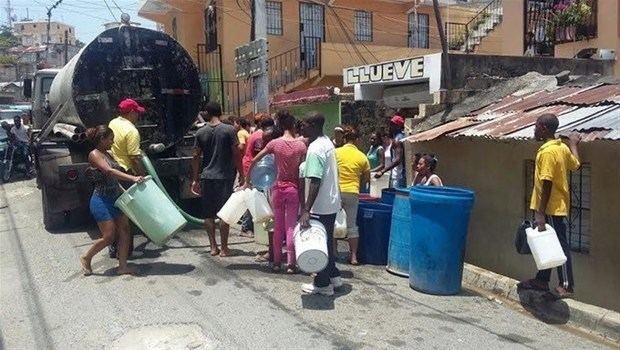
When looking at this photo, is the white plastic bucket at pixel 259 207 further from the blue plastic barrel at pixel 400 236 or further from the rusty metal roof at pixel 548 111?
the rusty metal roof at pixel 548 111

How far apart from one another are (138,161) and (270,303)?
239 centimetres

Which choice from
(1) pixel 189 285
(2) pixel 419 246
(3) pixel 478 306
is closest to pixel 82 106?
(1) pixel 189 285

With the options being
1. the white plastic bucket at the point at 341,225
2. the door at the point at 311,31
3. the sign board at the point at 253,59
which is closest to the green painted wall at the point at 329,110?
the sign board at the point at 253,59

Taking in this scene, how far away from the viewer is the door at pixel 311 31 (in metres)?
19.3

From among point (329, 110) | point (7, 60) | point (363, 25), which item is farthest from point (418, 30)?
point (7, 60)

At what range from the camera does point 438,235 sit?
18.5 ft

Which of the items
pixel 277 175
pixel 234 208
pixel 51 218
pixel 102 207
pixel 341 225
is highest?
pixel 277 175

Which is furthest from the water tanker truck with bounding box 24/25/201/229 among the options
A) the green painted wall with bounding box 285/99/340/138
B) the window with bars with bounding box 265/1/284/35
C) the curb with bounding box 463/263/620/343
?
the window with bars with bounding box 265/1/284/35

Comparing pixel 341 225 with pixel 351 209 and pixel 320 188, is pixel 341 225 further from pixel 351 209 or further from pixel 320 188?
pixel 320 188

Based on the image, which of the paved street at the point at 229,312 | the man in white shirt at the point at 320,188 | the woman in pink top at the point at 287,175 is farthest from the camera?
the woman in pink top at the point at 287,175

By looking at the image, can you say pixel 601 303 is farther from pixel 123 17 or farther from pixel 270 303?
pixel 123 17

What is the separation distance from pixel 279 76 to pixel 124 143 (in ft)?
42.9

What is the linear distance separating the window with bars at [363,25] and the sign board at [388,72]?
832cm

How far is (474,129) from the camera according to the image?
6.91 metres
